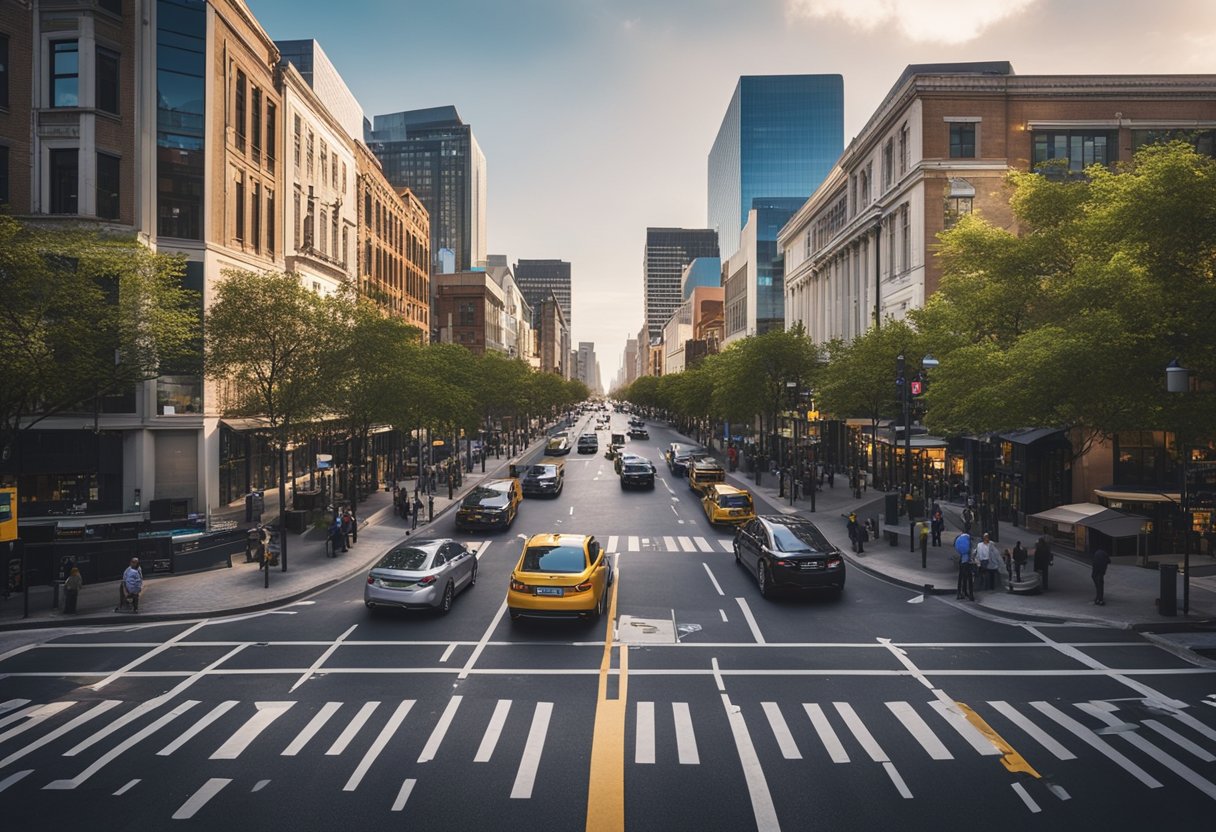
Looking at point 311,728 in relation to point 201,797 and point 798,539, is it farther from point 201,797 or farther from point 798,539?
point 798,539

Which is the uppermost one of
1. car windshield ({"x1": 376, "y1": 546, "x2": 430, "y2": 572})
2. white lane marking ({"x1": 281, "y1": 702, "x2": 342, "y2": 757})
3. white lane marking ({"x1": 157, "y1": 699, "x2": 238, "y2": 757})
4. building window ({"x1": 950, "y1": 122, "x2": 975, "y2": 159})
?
building window ({"x1": 950, "y1": 122, "x2": 975, "y2": 159})

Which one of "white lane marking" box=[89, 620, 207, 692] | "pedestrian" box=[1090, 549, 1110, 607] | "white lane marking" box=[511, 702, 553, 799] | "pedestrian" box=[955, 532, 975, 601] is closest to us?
"white lane marking" box=[511, 702, 553, 799]

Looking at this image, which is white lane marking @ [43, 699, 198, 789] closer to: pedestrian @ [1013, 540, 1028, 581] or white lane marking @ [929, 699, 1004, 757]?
white lane marking @ [929, 699, 1004, 757]

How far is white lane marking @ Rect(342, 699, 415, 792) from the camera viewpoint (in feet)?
29.0

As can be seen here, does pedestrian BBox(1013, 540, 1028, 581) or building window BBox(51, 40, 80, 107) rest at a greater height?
building window BBox(51, 40, 80, 107)

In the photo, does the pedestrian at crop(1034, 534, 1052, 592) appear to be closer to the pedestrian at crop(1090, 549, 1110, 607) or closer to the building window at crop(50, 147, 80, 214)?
the pedestrian at crop(1090, 549, 1110, 607)

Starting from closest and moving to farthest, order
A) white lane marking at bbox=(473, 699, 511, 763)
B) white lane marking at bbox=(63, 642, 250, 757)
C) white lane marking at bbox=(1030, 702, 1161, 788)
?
1. white lane marking at bbox=(1030, 702, 1161, 788)
2. white lane marking at bbox=(473, 699, 511, 763)
3. white lane marking at bbox=(63, 642, 250, 757)

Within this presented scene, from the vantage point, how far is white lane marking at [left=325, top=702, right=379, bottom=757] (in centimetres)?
975

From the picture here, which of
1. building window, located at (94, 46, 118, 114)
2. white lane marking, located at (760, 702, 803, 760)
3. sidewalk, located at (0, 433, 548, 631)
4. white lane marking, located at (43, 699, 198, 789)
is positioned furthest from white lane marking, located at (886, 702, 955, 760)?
building window, located at (94, 46, 118, 114)

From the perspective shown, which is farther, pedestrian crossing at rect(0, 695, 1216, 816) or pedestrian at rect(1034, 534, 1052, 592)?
pedestrian at rect(1034, 534, 1052, 592)

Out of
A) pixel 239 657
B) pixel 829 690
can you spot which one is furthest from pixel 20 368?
pixel 829 690

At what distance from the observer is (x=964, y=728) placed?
34.5 feet

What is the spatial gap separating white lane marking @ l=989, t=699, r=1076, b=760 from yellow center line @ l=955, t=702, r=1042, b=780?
1.46ft

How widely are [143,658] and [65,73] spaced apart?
28953mm
